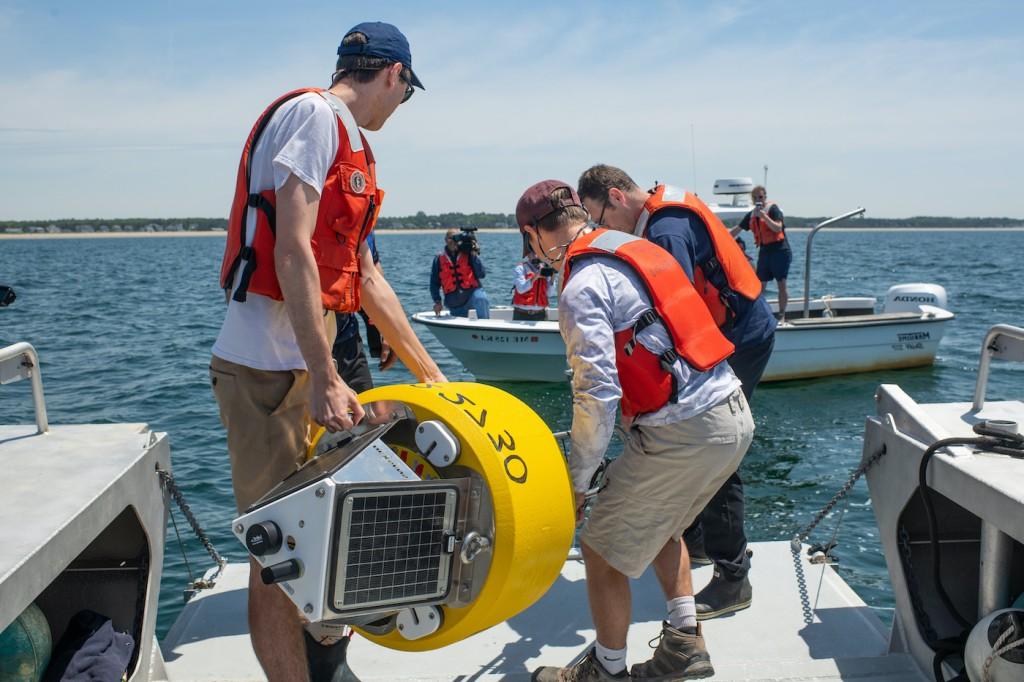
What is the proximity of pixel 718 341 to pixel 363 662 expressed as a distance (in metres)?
1.78

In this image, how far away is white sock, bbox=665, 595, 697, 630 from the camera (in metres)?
3.18

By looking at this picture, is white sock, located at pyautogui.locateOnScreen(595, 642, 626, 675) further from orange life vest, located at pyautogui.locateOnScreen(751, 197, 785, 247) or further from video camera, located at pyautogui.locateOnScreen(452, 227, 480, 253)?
orange life vest, located at pyautogui.locateOnScreen(751, 197, 785, 247)

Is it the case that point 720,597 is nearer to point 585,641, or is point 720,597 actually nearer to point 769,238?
point 585,641

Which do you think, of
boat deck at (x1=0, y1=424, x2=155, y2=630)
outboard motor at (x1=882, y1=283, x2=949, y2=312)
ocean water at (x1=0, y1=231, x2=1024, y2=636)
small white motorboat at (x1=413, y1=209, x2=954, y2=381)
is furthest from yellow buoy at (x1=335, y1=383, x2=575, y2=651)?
outboard motor at (x1=882, y1=283, x2=949, y2=312)

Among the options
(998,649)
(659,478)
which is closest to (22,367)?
(659,478)

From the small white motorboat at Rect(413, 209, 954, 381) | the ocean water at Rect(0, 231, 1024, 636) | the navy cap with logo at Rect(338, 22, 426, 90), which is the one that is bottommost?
the ocean water at Rect(0, 231, 1024, 636)

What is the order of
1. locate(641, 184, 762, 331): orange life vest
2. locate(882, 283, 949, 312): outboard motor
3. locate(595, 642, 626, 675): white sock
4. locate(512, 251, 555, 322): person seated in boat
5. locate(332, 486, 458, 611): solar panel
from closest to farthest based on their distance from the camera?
locate(332, 486, 458, 611): solar panel → locate(595, 642, 626, 675): white sock → locate(641, 184, 762, 331): orange life vest → locate(512, 251, 555, 322): person seated in boat → locate(882, 283, 949, 312): outboard motor

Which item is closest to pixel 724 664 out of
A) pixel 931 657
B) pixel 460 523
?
pixel 931 657

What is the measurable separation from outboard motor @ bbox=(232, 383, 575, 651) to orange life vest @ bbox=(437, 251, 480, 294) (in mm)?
10820

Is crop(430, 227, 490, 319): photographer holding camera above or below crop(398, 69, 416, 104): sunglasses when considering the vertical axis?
below

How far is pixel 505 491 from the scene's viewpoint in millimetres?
2250

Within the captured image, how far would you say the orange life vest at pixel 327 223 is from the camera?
2518mm

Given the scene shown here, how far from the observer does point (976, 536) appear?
3.36 m

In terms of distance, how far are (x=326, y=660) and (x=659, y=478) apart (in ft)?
3.95
